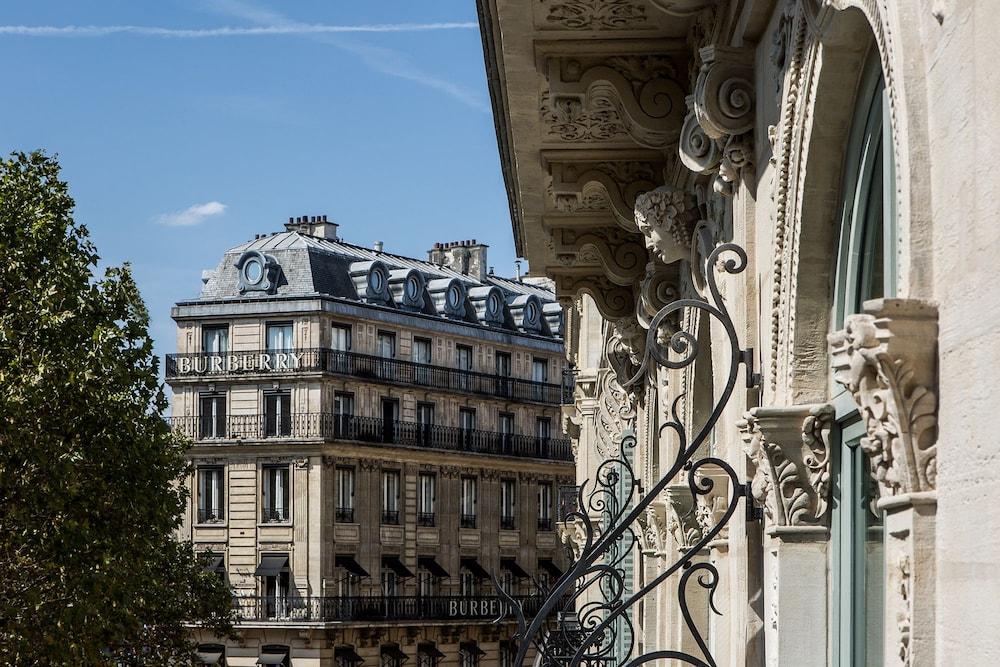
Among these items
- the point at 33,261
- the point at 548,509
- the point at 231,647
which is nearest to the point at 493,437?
the point at 548,509

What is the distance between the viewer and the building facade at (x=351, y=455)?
213ft

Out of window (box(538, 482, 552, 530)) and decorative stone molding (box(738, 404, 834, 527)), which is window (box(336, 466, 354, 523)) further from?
decorative stone molding (box(738, 404, 834, 527))

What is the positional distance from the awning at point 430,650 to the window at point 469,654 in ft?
4.04

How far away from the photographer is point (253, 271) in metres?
68.1

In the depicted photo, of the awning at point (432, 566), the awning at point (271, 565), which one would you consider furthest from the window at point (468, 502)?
the awning at point (271, 565)

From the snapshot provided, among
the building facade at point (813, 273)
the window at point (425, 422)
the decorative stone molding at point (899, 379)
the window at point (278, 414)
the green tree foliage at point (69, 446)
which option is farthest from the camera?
the window at point (425, 422)

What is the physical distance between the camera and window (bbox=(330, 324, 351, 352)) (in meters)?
67.3

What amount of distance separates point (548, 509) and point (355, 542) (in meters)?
12.9

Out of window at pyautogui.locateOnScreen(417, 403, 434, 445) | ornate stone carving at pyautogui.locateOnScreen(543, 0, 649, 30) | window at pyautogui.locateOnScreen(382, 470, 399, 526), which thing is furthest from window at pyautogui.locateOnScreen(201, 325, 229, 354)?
ornate stone carving at pyautogui.locateOnScreen(543, 0, 649, 30)

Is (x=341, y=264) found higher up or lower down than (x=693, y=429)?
higher up

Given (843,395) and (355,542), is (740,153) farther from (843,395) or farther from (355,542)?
(355,542)

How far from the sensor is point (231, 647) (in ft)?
210

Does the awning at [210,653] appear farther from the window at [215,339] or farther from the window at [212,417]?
the window at [215,339]

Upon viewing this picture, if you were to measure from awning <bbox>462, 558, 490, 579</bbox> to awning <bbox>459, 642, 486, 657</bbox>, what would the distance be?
112 inches
